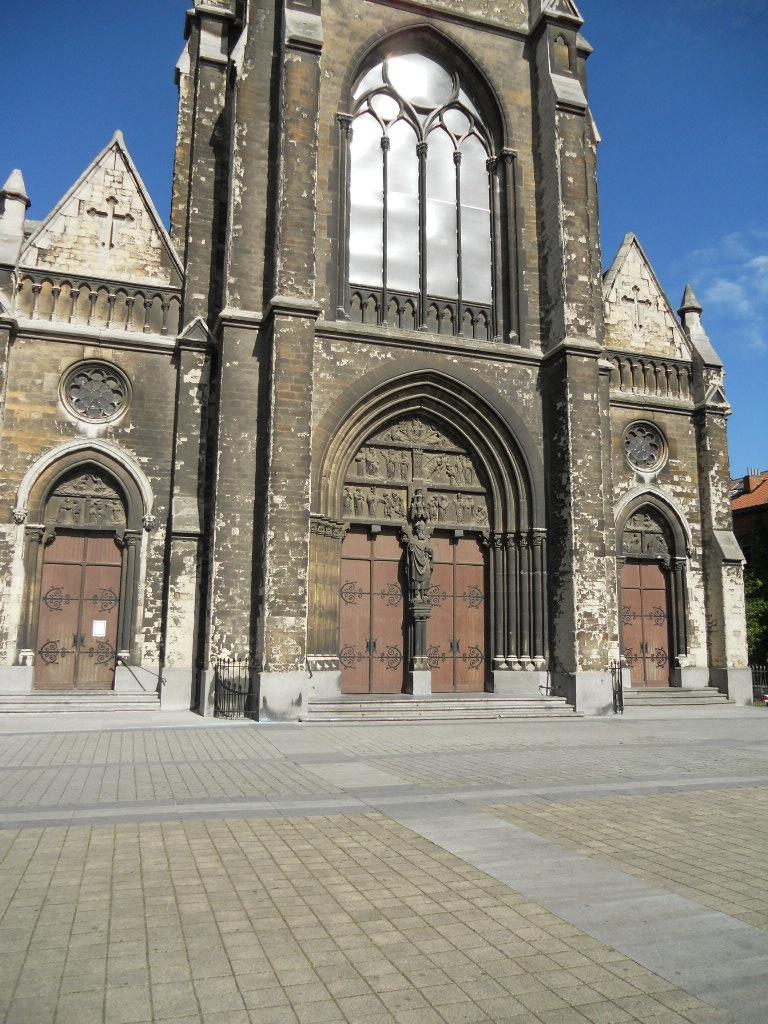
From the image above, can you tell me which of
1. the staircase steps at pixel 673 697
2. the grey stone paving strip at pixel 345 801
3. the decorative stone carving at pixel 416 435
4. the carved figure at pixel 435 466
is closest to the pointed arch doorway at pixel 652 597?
the staircase steps at pixel 673 697

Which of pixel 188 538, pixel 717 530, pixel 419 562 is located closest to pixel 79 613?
pixel 188 538

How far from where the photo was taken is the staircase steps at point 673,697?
17938mm

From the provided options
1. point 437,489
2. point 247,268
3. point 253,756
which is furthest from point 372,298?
point 253,756

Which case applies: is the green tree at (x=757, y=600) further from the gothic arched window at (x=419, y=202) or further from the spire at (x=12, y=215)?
the spire at (x=12, y=215)

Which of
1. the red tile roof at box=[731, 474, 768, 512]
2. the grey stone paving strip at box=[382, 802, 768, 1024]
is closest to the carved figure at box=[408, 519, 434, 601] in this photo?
the grey stone paving strip at box=[382, 802, 768, 1024]

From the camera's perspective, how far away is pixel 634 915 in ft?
13.5

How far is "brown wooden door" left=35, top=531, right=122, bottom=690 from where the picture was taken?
604 inches

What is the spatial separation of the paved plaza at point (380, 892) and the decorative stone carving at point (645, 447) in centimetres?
1192

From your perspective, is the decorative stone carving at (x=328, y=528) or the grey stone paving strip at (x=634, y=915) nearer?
the grey stone paving strip at (x=634, y=915)

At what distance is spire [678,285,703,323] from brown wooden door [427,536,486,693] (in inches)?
371

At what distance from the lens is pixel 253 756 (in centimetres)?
952

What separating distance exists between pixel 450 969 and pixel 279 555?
1104cm

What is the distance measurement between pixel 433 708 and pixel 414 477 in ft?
16.9

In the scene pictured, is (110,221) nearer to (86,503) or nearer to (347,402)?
(86,503)
